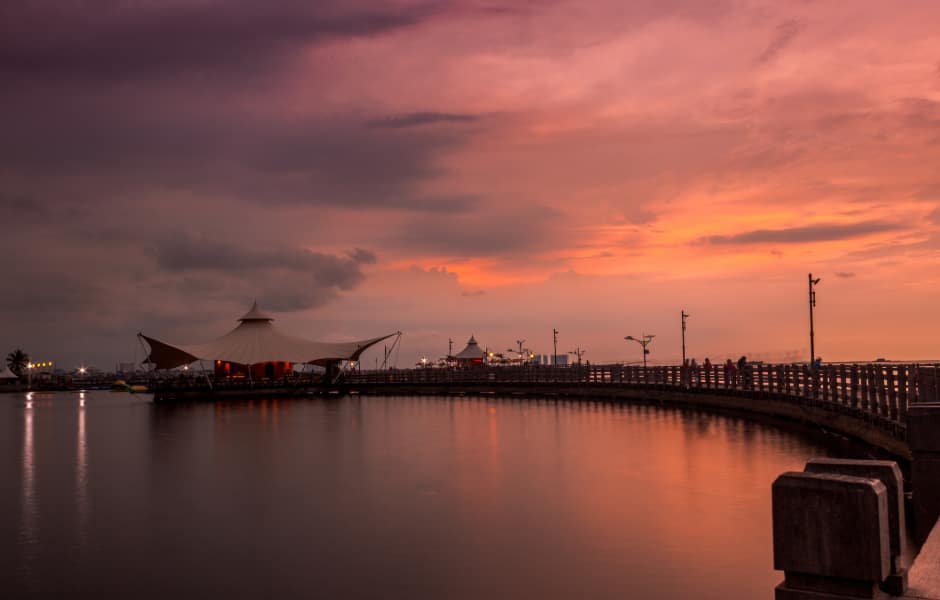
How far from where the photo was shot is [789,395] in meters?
33.9

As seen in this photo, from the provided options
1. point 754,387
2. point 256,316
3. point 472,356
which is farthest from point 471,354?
point 754,387

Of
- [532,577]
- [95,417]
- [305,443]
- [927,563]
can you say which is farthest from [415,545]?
[95,417]

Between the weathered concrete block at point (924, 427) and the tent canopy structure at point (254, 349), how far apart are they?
261 ft

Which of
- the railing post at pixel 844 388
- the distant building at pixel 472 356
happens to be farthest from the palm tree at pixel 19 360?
the railing post at pixel 844 388

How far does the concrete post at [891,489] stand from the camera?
4.76 metres

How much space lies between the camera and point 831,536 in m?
4.52

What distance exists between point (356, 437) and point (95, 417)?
31877mm

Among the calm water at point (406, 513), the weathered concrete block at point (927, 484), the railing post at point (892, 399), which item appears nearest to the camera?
the weathered concrete block at point (927, 484)

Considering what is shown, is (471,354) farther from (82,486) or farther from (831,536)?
(831,536)

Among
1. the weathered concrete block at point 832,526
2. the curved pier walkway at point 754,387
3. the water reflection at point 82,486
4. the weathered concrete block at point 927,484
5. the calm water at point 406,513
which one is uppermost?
the weathered concrete block at point 832,526

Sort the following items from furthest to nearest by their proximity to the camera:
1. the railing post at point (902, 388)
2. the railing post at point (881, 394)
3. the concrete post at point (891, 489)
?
the railing post at point (881, 394), the railing post at point (902, 388), the concrete post at point (891, 489)

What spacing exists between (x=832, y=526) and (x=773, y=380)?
35.5m

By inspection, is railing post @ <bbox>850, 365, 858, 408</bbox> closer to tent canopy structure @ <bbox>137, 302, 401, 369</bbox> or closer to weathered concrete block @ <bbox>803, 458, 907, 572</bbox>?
weathered concrete block @ <bbox>803, 458, 907, 572</bbox>

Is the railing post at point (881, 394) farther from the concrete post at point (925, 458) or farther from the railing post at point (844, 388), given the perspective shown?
the concrete post at point (925, 458)
